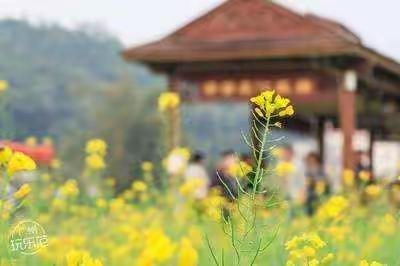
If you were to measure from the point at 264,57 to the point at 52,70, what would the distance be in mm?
35741

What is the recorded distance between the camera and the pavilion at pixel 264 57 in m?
9.55

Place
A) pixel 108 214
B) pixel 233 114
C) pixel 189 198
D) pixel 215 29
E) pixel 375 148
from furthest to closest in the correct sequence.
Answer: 1. pixel 233 114
2. pixel 375 148
3. pixel 215 29
4. pixel 189 198
5. pixel 108 214

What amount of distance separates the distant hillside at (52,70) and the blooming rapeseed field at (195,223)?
3055 centimetres

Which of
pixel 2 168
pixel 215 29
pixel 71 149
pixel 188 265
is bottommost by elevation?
pixel 71 149

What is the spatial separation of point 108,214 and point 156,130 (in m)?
27.6

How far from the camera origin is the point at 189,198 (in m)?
5.75

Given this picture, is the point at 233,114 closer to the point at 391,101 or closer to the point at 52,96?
the point at 52,96

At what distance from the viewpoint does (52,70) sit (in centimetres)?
4462

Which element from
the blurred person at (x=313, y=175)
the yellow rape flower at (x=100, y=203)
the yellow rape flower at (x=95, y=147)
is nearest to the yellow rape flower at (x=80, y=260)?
the yellow rape flower at (x=100, y=203)

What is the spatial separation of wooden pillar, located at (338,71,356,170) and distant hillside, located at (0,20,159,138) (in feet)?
88.7

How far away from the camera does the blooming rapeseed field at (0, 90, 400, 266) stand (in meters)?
2.14

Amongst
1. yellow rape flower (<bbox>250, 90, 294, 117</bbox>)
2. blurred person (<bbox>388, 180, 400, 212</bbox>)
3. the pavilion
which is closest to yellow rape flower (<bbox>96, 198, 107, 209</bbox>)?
blurred person (<bbox>388, 180, 400, 212</bbox>)

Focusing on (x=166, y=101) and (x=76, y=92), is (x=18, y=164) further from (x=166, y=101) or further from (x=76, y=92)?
(x=76, y=92)

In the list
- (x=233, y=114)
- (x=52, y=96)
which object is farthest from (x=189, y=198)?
(x=233, y=114)
